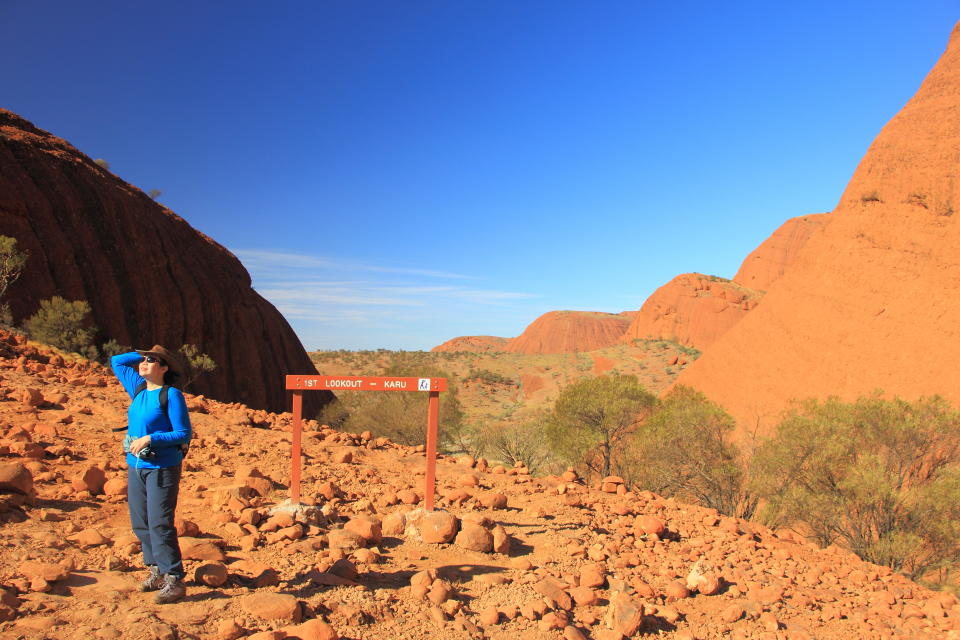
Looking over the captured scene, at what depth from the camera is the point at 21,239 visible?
68.1ft

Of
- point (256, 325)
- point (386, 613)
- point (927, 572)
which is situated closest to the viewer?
point (386, 613)

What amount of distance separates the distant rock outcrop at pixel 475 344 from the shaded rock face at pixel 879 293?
4038 inches

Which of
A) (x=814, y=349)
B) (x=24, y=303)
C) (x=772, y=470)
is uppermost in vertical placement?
(x=24, y=303)

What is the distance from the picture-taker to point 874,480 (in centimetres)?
991

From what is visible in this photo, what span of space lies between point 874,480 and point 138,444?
38.5 ft

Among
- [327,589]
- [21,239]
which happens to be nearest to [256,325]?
[21,239]

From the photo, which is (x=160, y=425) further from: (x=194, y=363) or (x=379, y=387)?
(x=194, y=363)

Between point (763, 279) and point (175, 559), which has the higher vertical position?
point (763, 279)

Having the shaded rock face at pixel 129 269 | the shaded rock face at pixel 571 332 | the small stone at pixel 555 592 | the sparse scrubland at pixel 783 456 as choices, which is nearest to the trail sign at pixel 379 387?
the small stone at pixel 555 592

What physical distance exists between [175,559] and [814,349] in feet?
72.3

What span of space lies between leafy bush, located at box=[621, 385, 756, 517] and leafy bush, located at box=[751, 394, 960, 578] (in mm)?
733

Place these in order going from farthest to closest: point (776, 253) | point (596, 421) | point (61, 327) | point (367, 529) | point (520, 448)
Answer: point (776, 253)
point (61, 327)
point (520, 448)
point (596, 421)
point (367, 529)

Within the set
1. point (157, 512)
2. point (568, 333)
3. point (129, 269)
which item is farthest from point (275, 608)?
point (568, 333)

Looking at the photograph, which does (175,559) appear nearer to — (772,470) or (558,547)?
(558,547)
